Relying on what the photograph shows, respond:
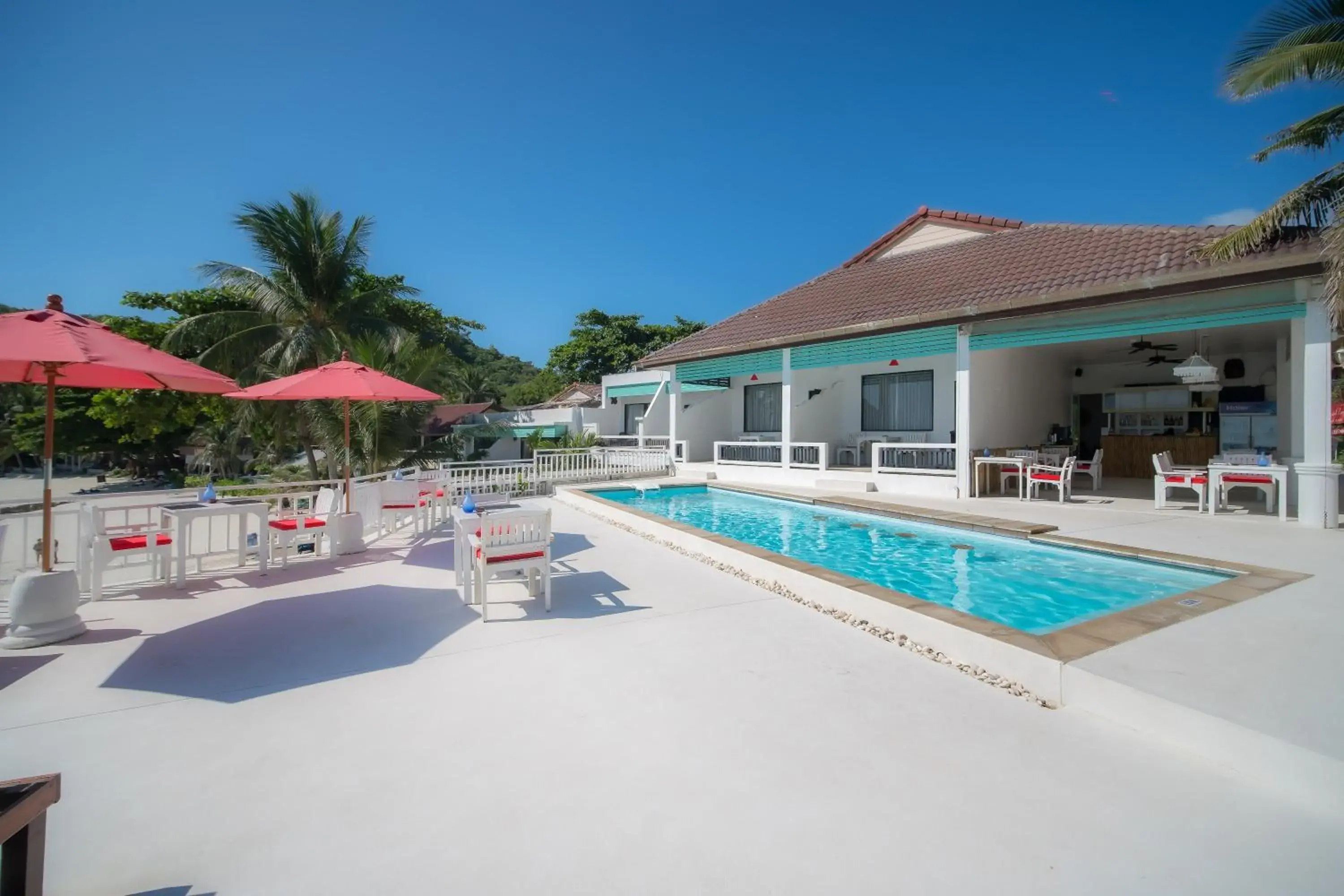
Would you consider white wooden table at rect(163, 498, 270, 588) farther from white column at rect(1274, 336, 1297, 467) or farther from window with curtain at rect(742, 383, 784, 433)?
white column at rect(1274, 336, 1297, 467)

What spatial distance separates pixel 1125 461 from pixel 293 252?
26.2 metres

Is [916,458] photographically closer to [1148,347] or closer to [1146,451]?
[1148,347]

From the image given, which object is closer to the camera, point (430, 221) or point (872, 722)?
point (872, 722)

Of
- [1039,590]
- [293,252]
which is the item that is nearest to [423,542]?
[1039,590]

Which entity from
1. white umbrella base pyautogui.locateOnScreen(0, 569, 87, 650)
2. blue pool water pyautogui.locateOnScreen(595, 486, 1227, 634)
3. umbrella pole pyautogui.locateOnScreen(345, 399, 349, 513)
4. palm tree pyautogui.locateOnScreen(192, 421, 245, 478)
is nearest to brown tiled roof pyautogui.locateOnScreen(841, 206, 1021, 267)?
blue pool water pyautogui.locateOnScreen(595, 486, 1227, 634)

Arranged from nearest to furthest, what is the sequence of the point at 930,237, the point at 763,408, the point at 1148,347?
the point at 1148,347
the point at 930,237
the point at 763,408

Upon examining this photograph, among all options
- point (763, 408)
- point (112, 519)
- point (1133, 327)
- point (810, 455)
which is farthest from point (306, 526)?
point (763, 408)

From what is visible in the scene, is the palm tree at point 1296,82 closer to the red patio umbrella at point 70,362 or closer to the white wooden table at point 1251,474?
the white wooden table at point 1251,474

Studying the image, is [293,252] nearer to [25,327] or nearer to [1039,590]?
[25,327]

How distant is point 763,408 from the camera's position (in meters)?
22.6

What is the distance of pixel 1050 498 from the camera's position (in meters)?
13.2

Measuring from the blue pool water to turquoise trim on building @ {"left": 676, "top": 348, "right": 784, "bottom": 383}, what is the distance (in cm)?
632

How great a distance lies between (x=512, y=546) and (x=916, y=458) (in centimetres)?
1256

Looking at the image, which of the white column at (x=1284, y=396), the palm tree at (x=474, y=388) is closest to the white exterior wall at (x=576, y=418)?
the palm tree at (x=474, y=388)
